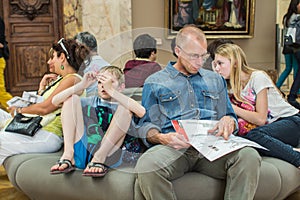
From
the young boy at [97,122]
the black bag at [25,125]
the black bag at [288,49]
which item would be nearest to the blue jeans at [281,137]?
the young boy at [97,122]

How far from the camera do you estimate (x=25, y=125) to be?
3332 millimetres

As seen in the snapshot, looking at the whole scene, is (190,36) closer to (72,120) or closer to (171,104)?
(171,104)

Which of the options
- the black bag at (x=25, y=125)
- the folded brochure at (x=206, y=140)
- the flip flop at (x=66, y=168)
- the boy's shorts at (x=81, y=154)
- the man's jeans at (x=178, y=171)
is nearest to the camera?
the man's jeans at (x=178, y=171)

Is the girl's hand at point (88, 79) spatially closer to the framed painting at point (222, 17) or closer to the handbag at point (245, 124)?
the handbag at point (245, 124)

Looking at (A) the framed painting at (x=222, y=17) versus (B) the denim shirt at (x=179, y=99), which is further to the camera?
(A) the framed painting at (x=222, y=17)

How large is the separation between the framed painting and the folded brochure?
214 inches

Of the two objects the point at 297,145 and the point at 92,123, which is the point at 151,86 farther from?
the point at 297,145

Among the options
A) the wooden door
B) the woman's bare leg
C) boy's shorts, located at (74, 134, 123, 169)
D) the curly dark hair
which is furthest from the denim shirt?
the wooden door

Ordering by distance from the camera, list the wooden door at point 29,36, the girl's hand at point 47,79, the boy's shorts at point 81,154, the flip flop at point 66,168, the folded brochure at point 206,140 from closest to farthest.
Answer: the folded brochure at point 206,140 < the flip flop at point 66,168 < the boy's shorts at point 81,154 < the girl's hand at point 47,79 < the wooden door at point 29,36

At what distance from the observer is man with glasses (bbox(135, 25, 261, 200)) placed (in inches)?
103

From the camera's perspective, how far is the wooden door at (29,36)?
722cm

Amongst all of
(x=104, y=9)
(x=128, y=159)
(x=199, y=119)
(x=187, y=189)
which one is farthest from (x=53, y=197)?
(x=104, y=9)

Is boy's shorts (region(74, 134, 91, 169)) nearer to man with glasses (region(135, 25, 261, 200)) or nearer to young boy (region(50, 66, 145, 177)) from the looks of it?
young boy (region(50, 66, 145, 177))

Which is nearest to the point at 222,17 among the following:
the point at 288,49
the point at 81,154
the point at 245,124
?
the point at 288,49
